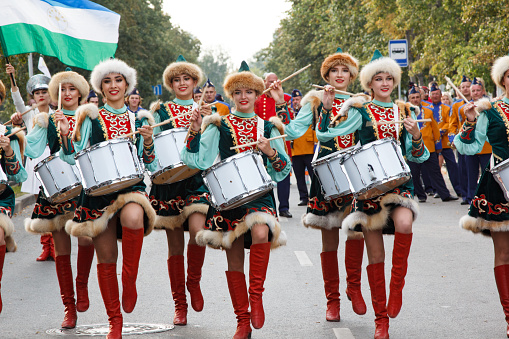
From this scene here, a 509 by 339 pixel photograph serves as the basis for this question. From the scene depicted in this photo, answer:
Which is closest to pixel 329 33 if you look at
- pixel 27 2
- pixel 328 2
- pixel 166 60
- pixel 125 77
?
pixel 328 2

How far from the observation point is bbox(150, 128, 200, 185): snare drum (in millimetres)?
7098

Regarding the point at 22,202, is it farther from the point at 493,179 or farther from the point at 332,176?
the point at 493,179

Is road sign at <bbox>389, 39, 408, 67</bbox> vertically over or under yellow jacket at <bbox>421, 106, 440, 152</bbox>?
over

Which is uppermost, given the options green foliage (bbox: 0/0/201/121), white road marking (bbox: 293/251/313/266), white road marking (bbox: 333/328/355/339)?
green foliage (bbox: 0/0/201/121)

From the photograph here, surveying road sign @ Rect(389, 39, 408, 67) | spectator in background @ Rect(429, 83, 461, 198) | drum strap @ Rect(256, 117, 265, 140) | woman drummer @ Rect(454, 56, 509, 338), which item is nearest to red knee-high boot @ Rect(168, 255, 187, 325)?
drum strap @ Rect(256, 117, 265, 140)

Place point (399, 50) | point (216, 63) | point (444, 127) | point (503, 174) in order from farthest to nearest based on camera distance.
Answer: point (216, 63), point (399, 50), point (444, 127), point (503, 174)

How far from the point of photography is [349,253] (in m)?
7.09

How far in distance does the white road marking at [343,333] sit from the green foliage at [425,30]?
12.7 m

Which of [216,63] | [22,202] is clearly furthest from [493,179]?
[216,63]

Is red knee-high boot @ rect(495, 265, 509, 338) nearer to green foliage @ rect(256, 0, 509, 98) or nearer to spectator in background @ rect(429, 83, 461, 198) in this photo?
spectator in background @ rect(429, 83, 461, 198)

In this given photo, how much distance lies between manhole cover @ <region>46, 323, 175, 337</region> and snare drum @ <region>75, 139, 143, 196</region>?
119 centimetres

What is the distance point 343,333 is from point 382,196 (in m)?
1.14

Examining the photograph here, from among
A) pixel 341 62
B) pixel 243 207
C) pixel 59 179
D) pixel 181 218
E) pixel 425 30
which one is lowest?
pixel 181 218

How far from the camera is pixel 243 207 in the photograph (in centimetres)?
631
